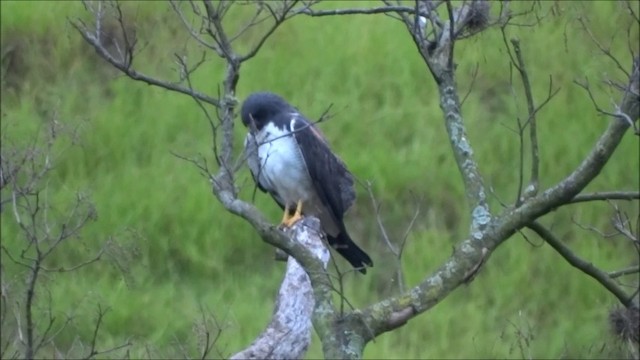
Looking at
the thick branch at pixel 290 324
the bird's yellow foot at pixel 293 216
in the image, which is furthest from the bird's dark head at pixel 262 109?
the thick branch at pixel 290 324

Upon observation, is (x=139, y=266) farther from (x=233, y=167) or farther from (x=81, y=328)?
(x=233, y=167)

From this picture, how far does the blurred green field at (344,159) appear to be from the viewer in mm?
7777

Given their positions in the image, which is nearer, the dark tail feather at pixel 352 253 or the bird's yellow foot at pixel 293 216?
the bird's yellow foot at pixel 293 216

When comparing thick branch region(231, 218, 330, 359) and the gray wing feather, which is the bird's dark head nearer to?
the gray wing feather

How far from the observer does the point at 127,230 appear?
8.08 metres

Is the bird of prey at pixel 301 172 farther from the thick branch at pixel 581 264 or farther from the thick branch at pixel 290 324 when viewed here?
the thick branch at pixel 581 264

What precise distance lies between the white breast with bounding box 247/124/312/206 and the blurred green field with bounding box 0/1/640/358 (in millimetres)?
1250

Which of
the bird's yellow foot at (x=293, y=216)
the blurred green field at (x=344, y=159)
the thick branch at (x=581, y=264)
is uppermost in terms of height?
the blurred green field at (x=344, y=159)

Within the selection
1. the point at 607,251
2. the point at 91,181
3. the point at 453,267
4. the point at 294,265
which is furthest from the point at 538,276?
the point at 453,267

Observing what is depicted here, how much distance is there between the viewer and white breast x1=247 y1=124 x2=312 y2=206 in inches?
227

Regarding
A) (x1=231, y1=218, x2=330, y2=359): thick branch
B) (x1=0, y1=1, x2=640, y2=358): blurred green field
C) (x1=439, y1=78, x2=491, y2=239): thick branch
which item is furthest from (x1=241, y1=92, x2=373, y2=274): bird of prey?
(x1=439, y1=78, x2=491, y2=239): thick branch

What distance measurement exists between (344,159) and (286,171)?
2.74 m

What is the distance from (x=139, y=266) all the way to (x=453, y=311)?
200cm

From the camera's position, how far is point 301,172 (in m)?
5.88
